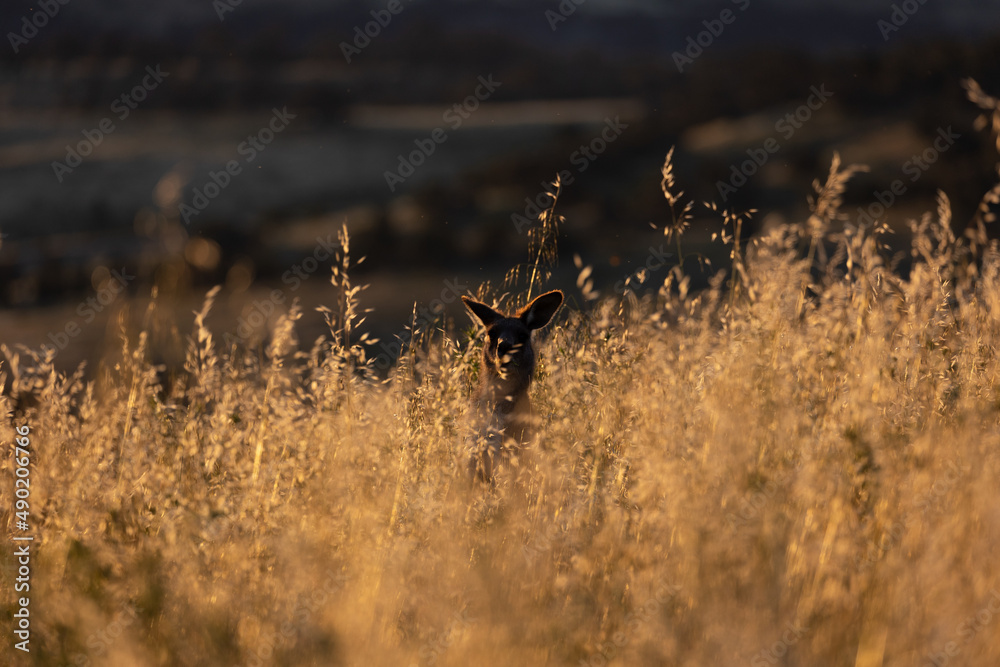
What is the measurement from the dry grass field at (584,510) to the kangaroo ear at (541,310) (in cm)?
67

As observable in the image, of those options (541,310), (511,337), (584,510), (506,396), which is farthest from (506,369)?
(584,510)

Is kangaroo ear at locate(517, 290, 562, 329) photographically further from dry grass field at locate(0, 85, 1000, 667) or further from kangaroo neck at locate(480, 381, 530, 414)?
dry grass field at locate(0, 85, 1000, 667)

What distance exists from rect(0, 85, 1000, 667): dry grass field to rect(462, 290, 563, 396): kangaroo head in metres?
0.66

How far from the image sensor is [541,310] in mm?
5699

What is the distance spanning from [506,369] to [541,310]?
50 cm

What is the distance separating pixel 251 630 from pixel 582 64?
49.3 m

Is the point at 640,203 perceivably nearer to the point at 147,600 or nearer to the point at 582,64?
the point at 582,64

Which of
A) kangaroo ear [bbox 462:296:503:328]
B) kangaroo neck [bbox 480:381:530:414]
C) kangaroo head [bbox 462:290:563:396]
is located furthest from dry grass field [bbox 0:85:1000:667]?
kangaroo neck [bbox 480:381:530:414]

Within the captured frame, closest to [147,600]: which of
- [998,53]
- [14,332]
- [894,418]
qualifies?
[894,418]

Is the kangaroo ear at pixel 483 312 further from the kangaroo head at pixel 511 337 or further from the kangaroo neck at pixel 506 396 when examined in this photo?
the kangaroo neck at pixel 506 396

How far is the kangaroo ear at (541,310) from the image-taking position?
5559 millimetres

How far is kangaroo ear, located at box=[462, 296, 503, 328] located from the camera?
5.67m

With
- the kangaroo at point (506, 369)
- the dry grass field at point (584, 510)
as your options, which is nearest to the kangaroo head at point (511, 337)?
the kangaroo at point (506, 369)

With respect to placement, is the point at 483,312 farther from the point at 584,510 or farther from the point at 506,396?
the point at 584,510
